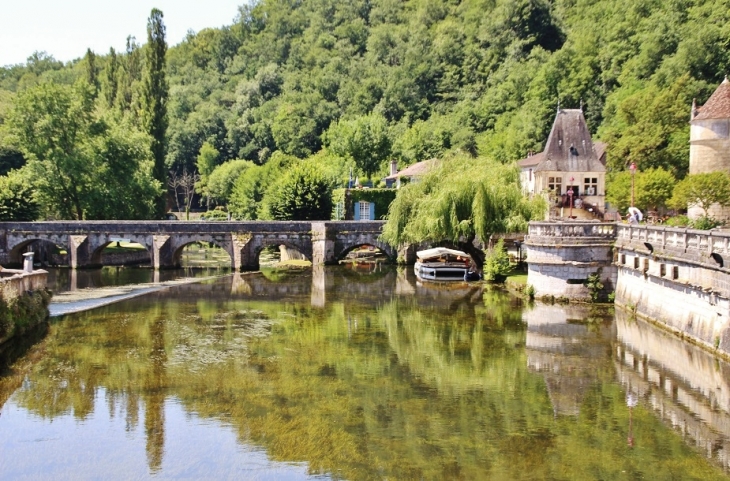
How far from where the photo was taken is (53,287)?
47.5 m

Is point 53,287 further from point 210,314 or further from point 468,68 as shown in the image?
point 468,68

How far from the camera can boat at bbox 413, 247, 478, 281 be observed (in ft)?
162

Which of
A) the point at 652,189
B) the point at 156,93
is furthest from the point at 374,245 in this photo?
the point at 156,93

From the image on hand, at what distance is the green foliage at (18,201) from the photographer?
206 feet

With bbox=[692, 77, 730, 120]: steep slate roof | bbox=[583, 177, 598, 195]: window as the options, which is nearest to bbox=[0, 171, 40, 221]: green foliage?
bbox=[583, 177, 598, 195]: window

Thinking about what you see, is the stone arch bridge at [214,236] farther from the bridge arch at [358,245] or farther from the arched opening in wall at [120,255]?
the arched opening in wall at [120,255]

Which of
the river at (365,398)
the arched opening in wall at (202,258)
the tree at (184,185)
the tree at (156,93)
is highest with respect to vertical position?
the tree at (156,93)

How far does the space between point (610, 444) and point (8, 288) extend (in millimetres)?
20661

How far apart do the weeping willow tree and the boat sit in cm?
83

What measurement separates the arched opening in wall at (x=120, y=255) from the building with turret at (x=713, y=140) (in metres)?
35.1

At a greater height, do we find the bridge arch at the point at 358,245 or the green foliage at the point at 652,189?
the green foliage at the point at 652,189

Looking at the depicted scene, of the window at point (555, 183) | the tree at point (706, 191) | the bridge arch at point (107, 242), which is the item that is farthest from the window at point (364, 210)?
the tree at point (706, 191)

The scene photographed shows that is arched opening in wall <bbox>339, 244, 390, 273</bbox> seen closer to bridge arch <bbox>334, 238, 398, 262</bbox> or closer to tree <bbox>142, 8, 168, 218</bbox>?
bridge arch <bbox>334, 238, 398, 262</bbox>

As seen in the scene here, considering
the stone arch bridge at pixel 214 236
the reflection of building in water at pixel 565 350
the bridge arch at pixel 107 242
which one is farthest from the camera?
the bridge arch at pixel 107 242
